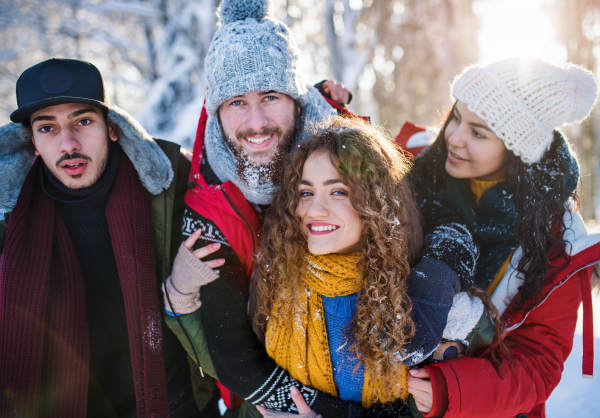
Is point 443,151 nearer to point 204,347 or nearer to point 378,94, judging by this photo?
point 204,347

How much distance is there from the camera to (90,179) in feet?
6.40

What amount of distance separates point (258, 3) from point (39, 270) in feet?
6.68

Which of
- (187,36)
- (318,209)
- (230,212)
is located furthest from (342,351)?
(187,36)

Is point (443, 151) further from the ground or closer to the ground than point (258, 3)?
closer to the ground

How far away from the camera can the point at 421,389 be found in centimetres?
160

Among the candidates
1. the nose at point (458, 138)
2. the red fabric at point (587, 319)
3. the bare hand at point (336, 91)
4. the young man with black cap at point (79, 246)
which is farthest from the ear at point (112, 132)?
the red fabric at point (587, 319)

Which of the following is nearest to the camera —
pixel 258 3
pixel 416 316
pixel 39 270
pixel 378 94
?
pixel 416 316

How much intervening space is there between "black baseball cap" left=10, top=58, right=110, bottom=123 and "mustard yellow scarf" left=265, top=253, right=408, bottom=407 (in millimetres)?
1489

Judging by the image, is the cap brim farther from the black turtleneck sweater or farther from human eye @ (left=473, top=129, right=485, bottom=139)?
human eye @ (left=473, top=129, right=485, bottom=139)

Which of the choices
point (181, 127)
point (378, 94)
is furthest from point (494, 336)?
point (378, 94)

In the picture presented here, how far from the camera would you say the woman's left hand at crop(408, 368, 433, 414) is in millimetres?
1596

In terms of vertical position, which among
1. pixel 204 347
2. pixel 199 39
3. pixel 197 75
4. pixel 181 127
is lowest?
pixel 204 347

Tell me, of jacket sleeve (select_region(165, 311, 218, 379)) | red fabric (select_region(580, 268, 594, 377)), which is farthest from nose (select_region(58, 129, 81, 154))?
red fabric (select_region(580, 268, 594, 377))

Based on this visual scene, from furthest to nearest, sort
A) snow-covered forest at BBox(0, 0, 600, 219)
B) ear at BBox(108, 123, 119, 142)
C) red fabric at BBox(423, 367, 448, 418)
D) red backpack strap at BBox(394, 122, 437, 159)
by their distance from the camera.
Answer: snow-covered forest at BBox(0, 0, 600, 219), red backpack strap at BBox(394, 122, 437, 159), ear at BBox(108, 123, 119, 142), red fabric at BBox(423, 367, 448, 418)
